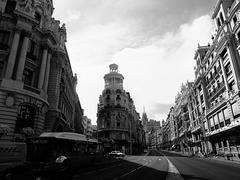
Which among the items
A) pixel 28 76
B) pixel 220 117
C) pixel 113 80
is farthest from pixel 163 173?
pixel 113 80

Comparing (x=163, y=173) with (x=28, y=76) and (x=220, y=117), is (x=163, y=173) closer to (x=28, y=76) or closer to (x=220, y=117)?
(x=28, y=76)

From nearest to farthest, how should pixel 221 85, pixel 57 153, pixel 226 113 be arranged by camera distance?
pixel 57 153 < pixel 226 113 < pixel 221 85

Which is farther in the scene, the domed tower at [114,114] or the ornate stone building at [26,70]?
the domed tower at [114,114]

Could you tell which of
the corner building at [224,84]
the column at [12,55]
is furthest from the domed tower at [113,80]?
the column at [12,55]

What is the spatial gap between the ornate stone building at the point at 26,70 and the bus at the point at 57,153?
5.95 m

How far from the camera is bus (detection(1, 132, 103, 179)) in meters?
10.2

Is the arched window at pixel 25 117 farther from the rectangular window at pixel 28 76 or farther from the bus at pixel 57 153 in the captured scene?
the bus at pixel 57 153

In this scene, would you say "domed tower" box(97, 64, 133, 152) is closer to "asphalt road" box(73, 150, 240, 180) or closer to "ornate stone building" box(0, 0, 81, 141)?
"ornate stone building" box(0, 0, 81, 141)

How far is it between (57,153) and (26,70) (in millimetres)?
14351

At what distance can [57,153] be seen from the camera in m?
14.9

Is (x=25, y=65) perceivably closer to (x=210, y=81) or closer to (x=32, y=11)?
(x=32, y=11)

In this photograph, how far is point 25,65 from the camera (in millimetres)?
23766

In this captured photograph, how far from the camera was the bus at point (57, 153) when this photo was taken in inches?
401

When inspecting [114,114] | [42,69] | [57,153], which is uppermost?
[114,114]
